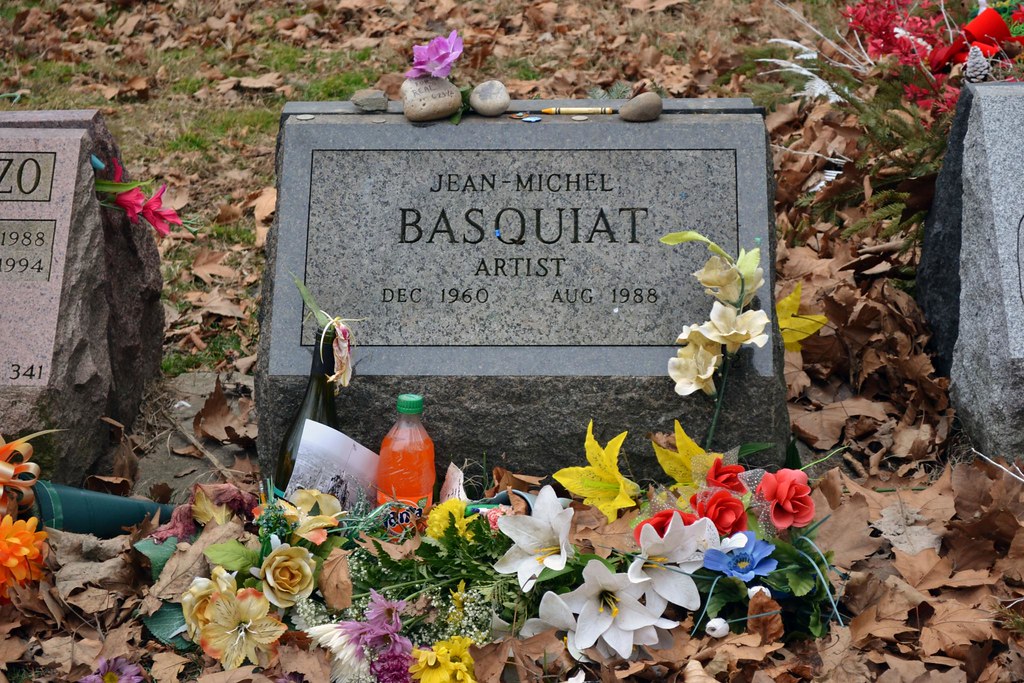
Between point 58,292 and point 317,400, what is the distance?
999 mm

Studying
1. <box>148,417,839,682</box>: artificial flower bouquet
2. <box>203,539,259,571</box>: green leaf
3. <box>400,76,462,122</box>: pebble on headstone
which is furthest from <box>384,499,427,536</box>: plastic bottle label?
<box>400,76,462,122</box>: pebble on headstone

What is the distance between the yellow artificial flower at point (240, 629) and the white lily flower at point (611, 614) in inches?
28.1

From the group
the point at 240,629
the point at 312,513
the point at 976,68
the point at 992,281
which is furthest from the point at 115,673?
the point at 976,68

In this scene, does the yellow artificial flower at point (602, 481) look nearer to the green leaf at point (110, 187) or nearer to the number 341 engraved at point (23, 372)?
the number 341 engraved at point (23, 372)

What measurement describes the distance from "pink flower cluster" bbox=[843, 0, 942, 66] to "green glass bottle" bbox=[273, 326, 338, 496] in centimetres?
326

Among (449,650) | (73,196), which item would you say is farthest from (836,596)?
(73,196)

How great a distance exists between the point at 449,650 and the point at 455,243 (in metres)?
1.50

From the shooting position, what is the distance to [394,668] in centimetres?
229

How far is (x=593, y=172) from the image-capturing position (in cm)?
341

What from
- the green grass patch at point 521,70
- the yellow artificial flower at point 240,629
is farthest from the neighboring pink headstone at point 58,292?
the green grass patch at point 521,70

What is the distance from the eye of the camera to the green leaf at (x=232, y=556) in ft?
8.15

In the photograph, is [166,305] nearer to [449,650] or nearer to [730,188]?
[730,188]

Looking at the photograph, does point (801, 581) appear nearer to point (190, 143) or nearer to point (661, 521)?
point (661, 521)

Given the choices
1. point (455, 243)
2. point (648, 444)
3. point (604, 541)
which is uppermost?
point (455, 243)
